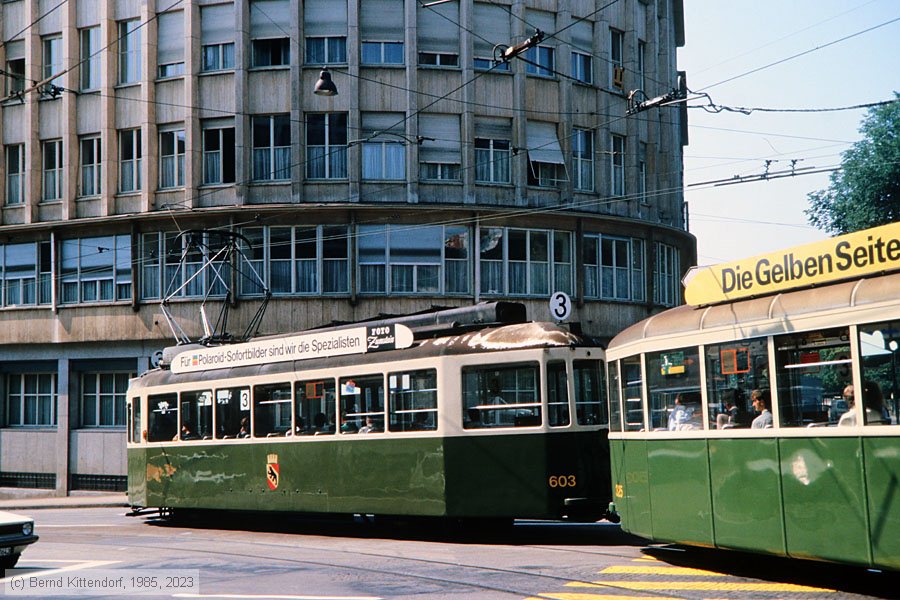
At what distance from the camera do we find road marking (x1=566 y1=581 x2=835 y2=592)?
10125mm

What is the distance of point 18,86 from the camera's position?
32.8m

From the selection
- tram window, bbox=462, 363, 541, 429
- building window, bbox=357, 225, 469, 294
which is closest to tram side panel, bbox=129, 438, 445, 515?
tram window, bbox=462, 363, 541, 429

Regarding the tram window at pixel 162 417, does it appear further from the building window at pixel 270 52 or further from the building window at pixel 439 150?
the building window at pixel 270 52

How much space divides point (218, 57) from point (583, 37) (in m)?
9.47

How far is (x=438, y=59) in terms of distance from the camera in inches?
1153

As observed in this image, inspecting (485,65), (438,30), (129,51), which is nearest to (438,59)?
(438,30)

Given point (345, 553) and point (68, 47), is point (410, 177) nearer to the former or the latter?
point (68, 47)

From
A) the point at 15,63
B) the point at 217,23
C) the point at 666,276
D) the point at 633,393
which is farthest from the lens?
the point at 15,63

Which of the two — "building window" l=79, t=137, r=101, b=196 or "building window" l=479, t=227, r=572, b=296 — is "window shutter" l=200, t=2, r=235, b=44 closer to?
"building window" l=79, t=137, r=101, b=196

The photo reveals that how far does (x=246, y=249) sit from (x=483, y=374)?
15.8 metres

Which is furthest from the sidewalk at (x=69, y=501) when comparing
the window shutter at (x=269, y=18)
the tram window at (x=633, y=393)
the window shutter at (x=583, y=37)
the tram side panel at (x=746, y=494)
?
the tram side panel at (x=746, y=494)

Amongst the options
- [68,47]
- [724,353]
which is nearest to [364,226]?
[68,47]

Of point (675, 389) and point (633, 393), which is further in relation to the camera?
point (633, 393)

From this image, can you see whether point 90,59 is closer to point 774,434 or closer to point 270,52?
point 270,52
